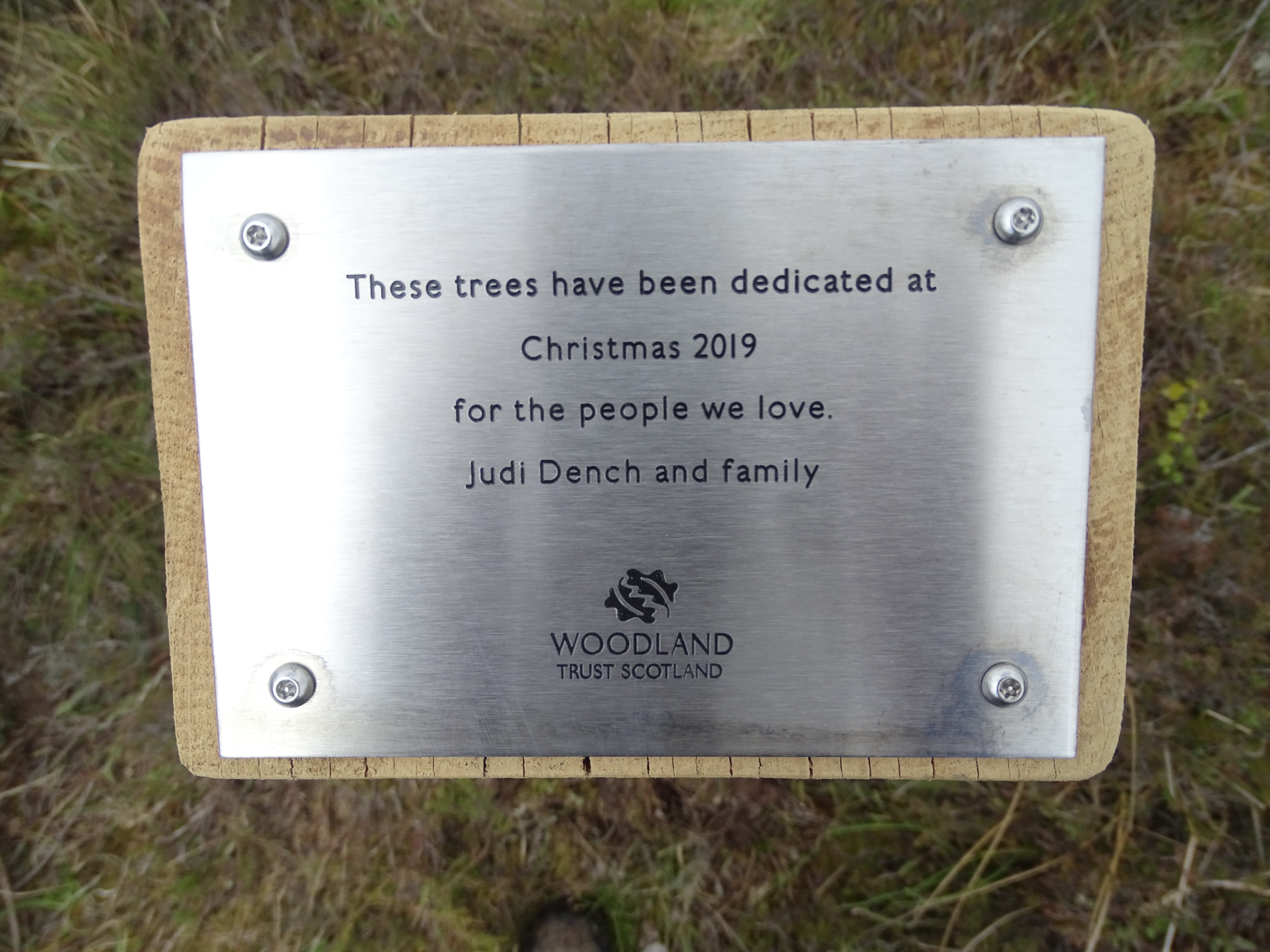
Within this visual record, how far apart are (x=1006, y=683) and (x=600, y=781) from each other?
947 millimetres

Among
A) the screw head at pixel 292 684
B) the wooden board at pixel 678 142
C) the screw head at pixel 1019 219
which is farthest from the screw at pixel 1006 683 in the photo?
the screw head at pixel 292 684

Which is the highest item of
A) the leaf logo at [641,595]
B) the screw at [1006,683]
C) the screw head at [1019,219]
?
the screw head at [1019,219]

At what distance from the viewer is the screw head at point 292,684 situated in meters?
1.29

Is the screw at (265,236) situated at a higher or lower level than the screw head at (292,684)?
higher

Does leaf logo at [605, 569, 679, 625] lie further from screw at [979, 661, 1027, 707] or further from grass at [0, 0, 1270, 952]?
grass at [0, 0, 1270, 952]

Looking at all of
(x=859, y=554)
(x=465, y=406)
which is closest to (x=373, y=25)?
(x=465, y=406)

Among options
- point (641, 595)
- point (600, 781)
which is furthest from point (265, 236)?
point (600, 781)

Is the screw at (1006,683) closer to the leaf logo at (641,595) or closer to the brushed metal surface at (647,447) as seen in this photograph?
the brushed metal surface at (647,447)

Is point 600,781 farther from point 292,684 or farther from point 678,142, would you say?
point 678,142

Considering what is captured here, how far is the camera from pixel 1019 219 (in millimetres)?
1148

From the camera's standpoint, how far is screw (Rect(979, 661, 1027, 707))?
125 cm

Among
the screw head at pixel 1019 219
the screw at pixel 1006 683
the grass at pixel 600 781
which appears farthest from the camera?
the grass at pixel 600 781

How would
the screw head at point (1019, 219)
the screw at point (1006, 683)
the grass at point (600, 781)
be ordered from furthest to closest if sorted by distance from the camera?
the grass at point (600, 781) → the screw at point (1006, 683) → the screw head at point (1019, 219)

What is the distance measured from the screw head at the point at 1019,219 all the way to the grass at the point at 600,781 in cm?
70
